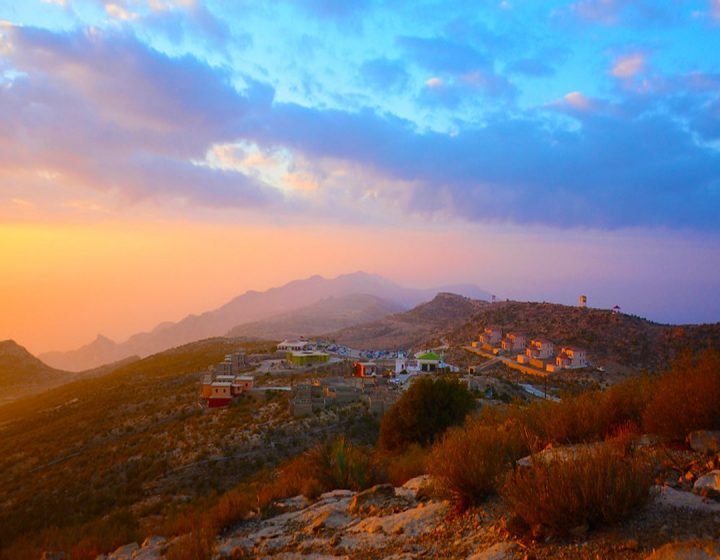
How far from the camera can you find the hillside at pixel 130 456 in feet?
50.2

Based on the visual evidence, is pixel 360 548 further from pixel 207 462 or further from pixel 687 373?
pixel 207 462

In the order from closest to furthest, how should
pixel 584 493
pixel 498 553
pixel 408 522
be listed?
pixel 584 493 → pixel 498 553 → pixel 408 522

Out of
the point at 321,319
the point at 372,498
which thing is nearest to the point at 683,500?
the point at 372,498

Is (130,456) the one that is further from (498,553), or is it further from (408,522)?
(498,553)

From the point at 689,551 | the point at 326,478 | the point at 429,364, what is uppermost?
the point at 689,551

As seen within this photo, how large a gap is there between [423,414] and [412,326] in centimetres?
7859

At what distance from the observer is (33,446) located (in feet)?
86.9

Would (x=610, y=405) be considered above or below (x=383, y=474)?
above

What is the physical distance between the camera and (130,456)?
70.8ft

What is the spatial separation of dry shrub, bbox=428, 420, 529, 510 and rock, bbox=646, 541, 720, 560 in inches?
85.7

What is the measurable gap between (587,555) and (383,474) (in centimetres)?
600

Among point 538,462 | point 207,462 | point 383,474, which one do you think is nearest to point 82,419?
point 207,462

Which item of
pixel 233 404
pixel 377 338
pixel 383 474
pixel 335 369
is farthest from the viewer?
pixel 377 338

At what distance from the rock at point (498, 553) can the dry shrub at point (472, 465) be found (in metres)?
1.03
